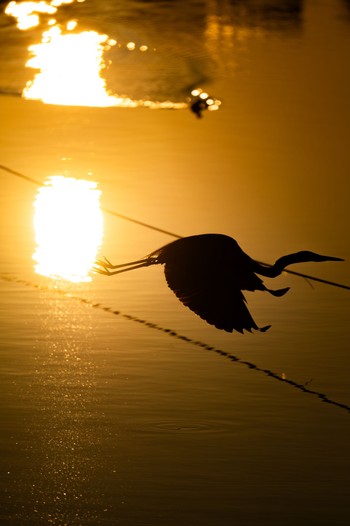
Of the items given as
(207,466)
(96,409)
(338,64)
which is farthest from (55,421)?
(338,64)

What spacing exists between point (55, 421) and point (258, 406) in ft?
3.38

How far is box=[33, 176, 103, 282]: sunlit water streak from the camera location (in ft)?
36.4

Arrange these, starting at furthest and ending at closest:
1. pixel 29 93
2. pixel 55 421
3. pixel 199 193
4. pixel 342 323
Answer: pixel 29 93 → pixel 199 193 → pixel 342 323 → pixel 55 421

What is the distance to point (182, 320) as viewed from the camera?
10.1 metres

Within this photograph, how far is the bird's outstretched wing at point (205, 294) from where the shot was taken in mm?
6793

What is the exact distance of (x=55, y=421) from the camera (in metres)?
8.58

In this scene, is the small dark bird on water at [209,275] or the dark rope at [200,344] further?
the dark rope at [200,344]

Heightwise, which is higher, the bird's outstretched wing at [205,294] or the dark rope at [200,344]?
the bird's outstretched wing at [205,294]

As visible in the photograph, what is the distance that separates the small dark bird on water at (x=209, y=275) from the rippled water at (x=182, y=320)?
1067mm

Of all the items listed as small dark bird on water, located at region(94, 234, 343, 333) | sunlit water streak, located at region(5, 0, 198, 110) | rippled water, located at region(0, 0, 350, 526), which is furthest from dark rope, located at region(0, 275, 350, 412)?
sunlit water streak, located at region(5, 0, 198, 110)

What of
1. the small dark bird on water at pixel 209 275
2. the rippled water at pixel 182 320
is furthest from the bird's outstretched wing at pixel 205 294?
the rippled water at pixel 182 320

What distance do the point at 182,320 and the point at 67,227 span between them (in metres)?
2.06

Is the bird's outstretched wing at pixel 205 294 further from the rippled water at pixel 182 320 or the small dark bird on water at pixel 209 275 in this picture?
the rippled water at pixel 182 320

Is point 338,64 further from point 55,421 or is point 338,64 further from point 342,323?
point 55,421
